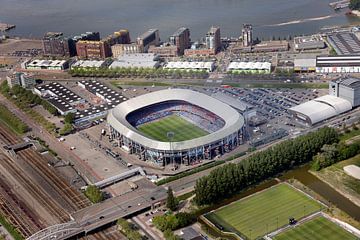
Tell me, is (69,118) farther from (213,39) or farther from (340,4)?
(340,4)

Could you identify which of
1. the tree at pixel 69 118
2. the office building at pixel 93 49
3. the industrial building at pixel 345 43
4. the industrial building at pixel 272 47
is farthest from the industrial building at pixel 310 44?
the tree at pixel 69 118

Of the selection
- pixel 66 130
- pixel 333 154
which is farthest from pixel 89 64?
pixel 333 154

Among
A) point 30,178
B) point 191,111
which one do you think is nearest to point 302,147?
point 191,111

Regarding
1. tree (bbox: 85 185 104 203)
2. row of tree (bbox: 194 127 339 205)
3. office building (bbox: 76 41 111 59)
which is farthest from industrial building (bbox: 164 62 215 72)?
tree (bbox: 85 185 104 203)

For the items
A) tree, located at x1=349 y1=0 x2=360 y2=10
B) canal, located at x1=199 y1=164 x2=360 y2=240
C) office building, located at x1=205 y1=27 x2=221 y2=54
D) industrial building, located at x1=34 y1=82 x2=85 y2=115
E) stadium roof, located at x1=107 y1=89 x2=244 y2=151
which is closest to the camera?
canal, located at x1=199 y1=164 x2=360 y2=240

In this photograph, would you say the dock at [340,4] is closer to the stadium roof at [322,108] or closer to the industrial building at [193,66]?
the industrial building at [193,66]

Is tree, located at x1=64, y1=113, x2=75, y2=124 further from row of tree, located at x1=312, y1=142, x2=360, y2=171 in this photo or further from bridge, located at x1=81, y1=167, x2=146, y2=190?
row of tree, located at x1=312, y1=142, x2=360, y2=171
